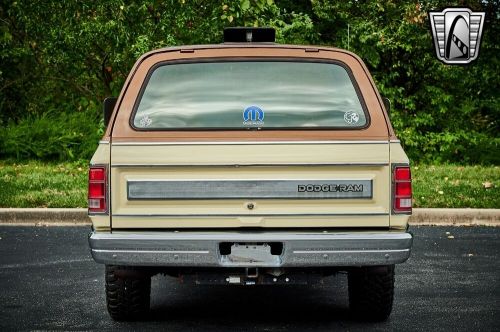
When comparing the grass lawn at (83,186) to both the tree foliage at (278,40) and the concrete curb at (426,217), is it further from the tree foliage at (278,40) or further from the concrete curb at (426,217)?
the tree foliage at (278,40)

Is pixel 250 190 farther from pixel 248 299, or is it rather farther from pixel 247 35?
pixel 248 299

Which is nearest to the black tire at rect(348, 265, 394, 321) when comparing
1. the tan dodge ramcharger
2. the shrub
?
the tan dodge ramcharger

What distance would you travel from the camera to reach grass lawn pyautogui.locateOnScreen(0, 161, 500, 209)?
1368cm

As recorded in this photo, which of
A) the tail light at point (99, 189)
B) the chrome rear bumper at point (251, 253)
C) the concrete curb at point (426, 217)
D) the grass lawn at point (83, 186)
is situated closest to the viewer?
the chrome rear bumper at point (251, 253)

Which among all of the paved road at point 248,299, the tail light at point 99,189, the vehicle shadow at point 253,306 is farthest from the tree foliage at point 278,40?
the tail light at point 99,189

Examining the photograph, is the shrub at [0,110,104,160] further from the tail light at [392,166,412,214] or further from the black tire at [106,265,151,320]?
the tail light at [392,166,412,214]

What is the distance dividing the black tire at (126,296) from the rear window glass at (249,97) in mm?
1067

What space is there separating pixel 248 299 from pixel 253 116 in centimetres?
205

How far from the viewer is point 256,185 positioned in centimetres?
626

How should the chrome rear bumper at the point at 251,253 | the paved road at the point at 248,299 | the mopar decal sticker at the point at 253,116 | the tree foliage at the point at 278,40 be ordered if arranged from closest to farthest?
the chrome rear bumper at the point at 251,253
the mopar decal sticker at the point at 253,116
the paved road at the point at 248,299
the tree foliage at the point at 278,40

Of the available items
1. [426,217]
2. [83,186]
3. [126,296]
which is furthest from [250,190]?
[83,186]

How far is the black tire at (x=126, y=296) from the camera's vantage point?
6852 mm

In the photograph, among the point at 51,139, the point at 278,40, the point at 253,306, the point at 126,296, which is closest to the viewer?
the point at 126,296

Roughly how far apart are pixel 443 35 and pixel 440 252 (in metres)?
11.9
